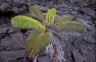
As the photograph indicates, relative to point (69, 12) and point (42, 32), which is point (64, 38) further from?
point (69, 12)

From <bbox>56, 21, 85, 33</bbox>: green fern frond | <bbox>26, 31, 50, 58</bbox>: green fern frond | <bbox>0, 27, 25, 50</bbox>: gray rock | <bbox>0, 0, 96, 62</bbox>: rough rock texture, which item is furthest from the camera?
<bbox>56, 21, 85, 33</bbox>: green fern frond

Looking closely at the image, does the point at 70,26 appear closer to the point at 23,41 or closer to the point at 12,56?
the point at 23,41

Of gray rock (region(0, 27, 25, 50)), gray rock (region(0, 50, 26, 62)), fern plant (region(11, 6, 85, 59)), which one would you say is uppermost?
fern plant (region(11, 6, 85, 59))

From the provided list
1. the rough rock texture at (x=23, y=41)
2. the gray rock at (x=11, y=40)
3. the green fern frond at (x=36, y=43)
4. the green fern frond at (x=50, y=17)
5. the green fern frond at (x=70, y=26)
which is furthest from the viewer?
the green fern frond at (x=50, y=17)

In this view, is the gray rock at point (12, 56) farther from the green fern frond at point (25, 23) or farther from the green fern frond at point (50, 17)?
the green fern frond at point (50, 17)

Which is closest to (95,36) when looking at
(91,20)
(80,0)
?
(91,20)

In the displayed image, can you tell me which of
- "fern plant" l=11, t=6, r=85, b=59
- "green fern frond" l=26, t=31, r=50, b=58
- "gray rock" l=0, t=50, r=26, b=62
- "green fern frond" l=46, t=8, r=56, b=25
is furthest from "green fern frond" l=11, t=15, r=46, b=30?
"gray rock" l=0, t=50, r=26, b=62

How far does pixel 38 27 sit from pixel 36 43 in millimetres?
843

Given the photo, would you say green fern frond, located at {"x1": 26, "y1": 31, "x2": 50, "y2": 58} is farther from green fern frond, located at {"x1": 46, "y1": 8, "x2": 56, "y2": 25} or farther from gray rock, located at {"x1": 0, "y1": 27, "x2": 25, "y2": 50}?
green fern frond, located at {"x1": 46, "y1": 8, "x2": 56, "y2": 25}

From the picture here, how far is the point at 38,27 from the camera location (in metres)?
5.57

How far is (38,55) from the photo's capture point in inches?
195

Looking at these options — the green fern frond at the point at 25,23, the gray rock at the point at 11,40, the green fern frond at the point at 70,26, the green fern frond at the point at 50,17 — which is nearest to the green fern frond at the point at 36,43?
the green fern frond at the point at 25,23

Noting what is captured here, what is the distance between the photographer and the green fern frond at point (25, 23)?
524cm

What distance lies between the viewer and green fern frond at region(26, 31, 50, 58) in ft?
15.3
